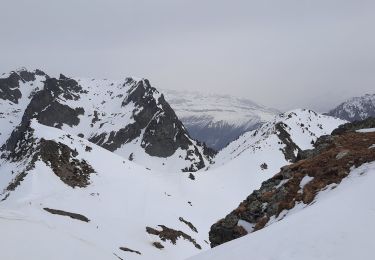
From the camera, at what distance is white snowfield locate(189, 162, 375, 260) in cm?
1398

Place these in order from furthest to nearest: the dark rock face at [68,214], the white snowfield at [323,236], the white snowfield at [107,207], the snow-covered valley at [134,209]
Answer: the dark rock face at [68,214] < the white snowfield at [107,207] < the snow-covered valley at [134,209] < the white snowfield at [323,236]

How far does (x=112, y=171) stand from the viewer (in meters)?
91.8

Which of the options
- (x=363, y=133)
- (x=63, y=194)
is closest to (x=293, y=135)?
(x=63, y=194)

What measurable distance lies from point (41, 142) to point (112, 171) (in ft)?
51.0

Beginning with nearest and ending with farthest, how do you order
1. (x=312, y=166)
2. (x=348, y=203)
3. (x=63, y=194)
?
(x=348, y=203) < (x=312, y=166) < (x=63, y=194)

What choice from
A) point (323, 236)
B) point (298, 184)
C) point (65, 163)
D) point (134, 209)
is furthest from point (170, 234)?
point (323, 236)

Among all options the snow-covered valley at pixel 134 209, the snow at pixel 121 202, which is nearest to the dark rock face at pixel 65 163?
the snow-covered valley at pixel 134 209

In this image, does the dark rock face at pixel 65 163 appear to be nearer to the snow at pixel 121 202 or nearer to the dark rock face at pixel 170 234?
the snow at pixel 121 202

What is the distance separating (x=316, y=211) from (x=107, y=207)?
5700 centimetres

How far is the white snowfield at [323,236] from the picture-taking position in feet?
45.9

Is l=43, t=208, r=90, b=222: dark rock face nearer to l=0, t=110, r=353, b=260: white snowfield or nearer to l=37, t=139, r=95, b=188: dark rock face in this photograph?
l=0, t=110, r=353, b=260: white snowfield

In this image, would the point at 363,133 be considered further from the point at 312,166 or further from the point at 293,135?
the point at 293,135

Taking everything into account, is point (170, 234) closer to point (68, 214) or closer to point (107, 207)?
point (107, 207)

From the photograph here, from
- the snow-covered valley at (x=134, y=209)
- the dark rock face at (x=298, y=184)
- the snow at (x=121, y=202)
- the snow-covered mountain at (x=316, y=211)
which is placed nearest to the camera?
the snow-covered mountain at (x=316, y=211)
